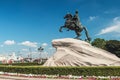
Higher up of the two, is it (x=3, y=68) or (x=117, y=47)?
(x=117, y=47)

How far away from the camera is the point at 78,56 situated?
2480cm

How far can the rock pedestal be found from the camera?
24281mm

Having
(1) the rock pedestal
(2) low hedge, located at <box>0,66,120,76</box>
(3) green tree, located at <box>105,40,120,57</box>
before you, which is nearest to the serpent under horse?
(1) the rock pedestal

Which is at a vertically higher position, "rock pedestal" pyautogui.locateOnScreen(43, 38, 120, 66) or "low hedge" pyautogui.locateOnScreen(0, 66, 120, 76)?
"rock pedestal" pyautogui.locateOnScreen(43, 38, 120, 66)

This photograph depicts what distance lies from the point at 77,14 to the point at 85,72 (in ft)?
30.9

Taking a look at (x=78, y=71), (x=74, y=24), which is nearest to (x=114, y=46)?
(x=74, y=24)

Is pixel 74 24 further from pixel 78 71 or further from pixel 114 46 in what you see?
pixel 114 46

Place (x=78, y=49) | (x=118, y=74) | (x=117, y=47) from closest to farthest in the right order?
(x=118, y=74)
(x=78, y=49)
(x=117, y=47)

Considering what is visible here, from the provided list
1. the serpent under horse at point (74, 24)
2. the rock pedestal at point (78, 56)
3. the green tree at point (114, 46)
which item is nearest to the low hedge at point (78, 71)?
the rock pedestal at point (78, 56)

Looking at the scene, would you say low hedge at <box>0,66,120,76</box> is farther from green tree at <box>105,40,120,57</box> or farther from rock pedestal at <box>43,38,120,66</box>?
green tree at <box>105,40,120,57</box>

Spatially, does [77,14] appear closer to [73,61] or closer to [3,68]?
[73,61]

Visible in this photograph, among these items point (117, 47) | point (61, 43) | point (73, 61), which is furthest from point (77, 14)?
point (117, 47)

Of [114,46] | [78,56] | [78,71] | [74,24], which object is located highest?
[114,46]

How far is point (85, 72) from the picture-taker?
1983 centimetres
